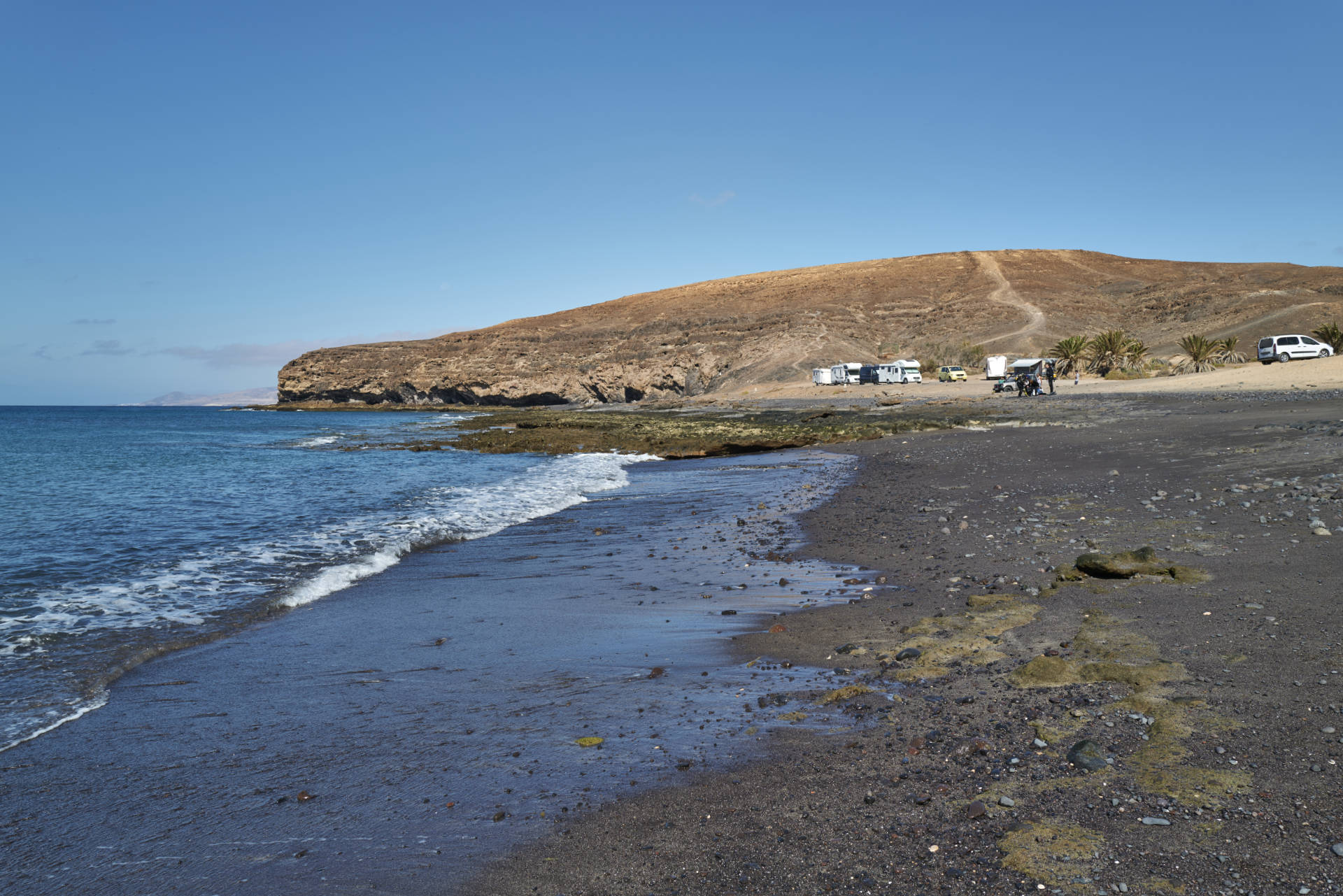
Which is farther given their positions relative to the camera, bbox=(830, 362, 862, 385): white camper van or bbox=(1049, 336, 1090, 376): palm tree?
bbox=(830, 362, 862, 385): white camper van

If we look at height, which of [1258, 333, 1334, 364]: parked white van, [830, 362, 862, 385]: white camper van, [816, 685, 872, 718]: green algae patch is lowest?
[816, 685, 872, 718]: green algae patch

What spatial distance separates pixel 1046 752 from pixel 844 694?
59.2 inches

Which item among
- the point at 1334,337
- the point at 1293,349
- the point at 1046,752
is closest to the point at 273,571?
the point at 1046,752

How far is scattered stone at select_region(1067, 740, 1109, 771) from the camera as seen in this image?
4.23 m

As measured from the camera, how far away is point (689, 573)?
10242 mm

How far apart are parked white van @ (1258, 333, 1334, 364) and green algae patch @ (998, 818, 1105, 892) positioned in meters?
55.5

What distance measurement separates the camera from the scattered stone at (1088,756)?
13.9ft

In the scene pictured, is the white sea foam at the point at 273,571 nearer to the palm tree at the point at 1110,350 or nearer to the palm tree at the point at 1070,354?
the palm tree at the point at 1070,354

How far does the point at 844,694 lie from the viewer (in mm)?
5680

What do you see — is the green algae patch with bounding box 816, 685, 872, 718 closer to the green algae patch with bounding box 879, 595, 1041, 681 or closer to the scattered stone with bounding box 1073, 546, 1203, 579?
the green algae patch with bounding box 879, 595, 1041, 681

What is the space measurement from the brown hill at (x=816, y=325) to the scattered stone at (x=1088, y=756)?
86546 millimetres

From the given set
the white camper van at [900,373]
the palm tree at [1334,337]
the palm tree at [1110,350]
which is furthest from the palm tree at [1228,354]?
the white camper van at [900,373]

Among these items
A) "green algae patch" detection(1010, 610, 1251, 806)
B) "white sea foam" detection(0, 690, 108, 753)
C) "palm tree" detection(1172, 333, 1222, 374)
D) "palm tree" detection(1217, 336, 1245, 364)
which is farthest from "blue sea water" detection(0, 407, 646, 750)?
"palm tree" detection(1217, 336, 1245, 364)

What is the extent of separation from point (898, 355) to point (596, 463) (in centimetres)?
8358
